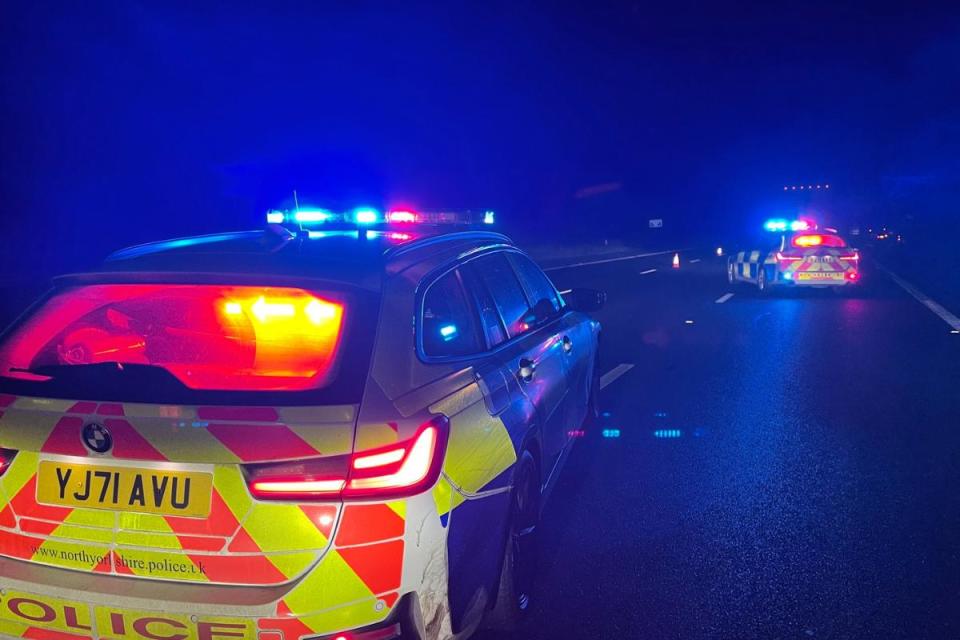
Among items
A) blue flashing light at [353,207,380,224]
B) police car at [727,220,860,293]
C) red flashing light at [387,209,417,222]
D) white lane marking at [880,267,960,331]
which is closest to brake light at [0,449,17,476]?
blue flashing light at [353,207,380,224]

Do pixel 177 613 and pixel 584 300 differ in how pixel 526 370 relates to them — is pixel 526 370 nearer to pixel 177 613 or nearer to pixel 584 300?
pixel 177 613

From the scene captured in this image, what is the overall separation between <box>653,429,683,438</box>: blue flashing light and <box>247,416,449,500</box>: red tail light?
14.8 ft

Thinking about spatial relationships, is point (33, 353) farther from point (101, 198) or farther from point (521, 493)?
point (101, 198)

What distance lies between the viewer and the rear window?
9.52 ft

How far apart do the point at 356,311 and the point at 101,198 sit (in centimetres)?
5454

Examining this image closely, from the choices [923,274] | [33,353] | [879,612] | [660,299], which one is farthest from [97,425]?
[923,274]

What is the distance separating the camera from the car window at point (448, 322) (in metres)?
3.44

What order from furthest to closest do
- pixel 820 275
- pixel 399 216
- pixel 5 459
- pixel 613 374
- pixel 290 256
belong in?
pixel 820 275
pixel 613 374
pixel 399 216
pixel 290 256
pixel 5 459

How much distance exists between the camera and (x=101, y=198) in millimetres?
52875

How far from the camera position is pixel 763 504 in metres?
5.36

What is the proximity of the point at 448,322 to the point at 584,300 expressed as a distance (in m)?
2.64

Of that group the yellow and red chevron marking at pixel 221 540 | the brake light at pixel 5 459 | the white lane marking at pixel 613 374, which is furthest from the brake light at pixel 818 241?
the brake light at pixel 5 459

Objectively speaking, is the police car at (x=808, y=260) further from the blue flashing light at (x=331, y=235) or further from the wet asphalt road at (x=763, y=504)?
the blue flashing light at (x=331, y=235)

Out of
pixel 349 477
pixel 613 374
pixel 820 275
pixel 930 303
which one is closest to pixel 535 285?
pixel 349 477
